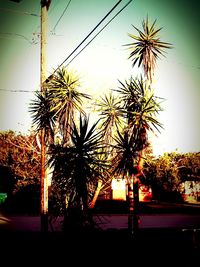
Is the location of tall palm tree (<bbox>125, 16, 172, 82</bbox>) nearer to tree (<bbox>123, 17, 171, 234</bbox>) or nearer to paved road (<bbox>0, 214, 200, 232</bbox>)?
tree (<bbox>123, 17, 171, 234</bbox>)

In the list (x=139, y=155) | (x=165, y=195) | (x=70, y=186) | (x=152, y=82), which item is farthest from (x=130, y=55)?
(x=165, y=195)

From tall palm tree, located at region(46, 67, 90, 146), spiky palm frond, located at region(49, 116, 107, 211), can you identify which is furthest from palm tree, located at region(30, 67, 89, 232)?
spiky palm frond, located at region(49, 116, 107, 211)

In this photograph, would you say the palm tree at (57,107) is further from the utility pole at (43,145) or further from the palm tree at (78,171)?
the palm tree at (78,171)

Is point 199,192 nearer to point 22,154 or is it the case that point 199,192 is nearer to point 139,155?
point 22,154

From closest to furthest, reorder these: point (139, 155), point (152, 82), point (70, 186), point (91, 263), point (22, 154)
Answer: point (91, 263) → point (70, 186) → point (139, 155) → point (152, 82) → point (22, 154)

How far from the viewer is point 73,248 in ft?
23.8

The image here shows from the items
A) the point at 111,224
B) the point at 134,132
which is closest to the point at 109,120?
the point at 134,132

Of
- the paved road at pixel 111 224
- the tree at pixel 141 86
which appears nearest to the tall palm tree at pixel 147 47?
the tree at pixel 141 86

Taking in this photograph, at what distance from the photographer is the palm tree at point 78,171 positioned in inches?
307

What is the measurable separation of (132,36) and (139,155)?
503 centimetres

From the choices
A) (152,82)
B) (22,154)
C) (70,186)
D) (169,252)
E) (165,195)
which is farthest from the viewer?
(165,195)

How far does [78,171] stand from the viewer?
7.81 meters

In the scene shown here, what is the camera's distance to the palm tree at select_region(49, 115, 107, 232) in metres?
7.80

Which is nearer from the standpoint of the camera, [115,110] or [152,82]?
[152,82]
